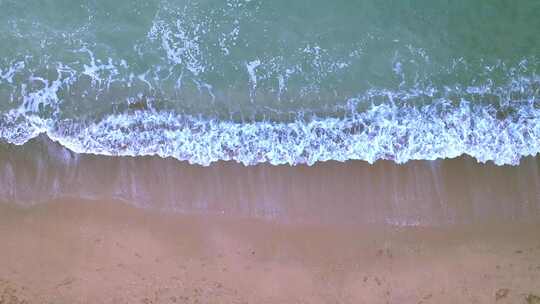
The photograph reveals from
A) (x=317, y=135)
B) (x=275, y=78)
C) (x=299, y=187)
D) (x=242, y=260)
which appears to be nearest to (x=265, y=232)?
(x=242, y=260)

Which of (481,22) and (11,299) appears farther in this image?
(481,22)

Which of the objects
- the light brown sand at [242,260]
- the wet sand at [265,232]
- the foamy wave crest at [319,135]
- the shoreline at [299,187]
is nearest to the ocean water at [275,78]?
the foamy wave crest at [319,135]

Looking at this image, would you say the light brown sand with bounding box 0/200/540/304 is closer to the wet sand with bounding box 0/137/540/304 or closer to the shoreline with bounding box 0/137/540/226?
the wet sand with bounding box 0/137/540/304

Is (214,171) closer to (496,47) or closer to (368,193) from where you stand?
(368,193)

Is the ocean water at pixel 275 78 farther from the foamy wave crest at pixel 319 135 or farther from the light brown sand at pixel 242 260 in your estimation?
the light brown sand at pixel 242 260

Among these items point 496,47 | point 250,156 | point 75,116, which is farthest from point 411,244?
point 75,116

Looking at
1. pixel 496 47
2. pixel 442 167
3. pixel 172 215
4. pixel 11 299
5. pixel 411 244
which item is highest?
pixel 496 47

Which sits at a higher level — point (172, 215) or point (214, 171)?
point (214, 171)

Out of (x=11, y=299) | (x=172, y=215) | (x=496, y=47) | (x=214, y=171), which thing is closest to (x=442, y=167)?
(x=496, y=47)

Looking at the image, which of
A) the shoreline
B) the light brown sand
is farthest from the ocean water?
the light brown sand
